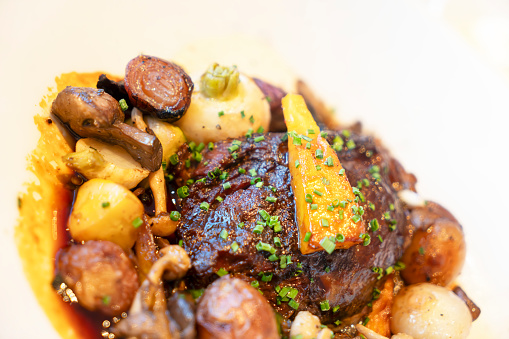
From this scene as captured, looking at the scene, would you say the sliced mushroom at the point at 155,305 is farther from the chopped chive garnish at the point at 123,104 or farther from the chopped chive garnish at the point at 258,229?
the chopped chive garnish at the point at 123,104

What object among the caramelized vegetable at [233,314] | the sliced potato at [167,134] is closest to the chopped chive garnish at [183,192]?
the sliced potato at [167,134]

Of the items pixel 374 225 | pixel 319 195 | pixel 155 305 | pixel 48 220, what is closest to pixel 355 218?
pixel 319 195

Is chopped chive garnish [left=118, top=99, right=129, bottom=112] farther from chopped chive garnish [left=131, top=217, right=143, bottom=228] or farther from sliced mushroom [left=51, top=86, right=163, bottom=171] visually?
chopped chive garnish [left=131, top=217, right=143, bottom=228]

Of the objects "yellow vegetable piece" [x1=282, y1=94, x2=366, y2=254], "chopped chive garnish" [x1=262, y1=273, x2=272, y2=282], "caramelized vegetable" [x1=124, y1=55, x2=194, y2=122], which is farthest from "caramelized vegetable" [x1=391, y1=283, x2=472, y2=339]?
"caramelized vegetable" [x1=124, y1=55, x2=194, y2=122]

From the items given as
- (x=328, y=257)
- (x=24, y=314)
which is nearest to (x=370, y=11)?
(x=328, y=257)

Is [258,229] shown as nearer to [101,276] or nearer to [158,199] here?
[158,199]
